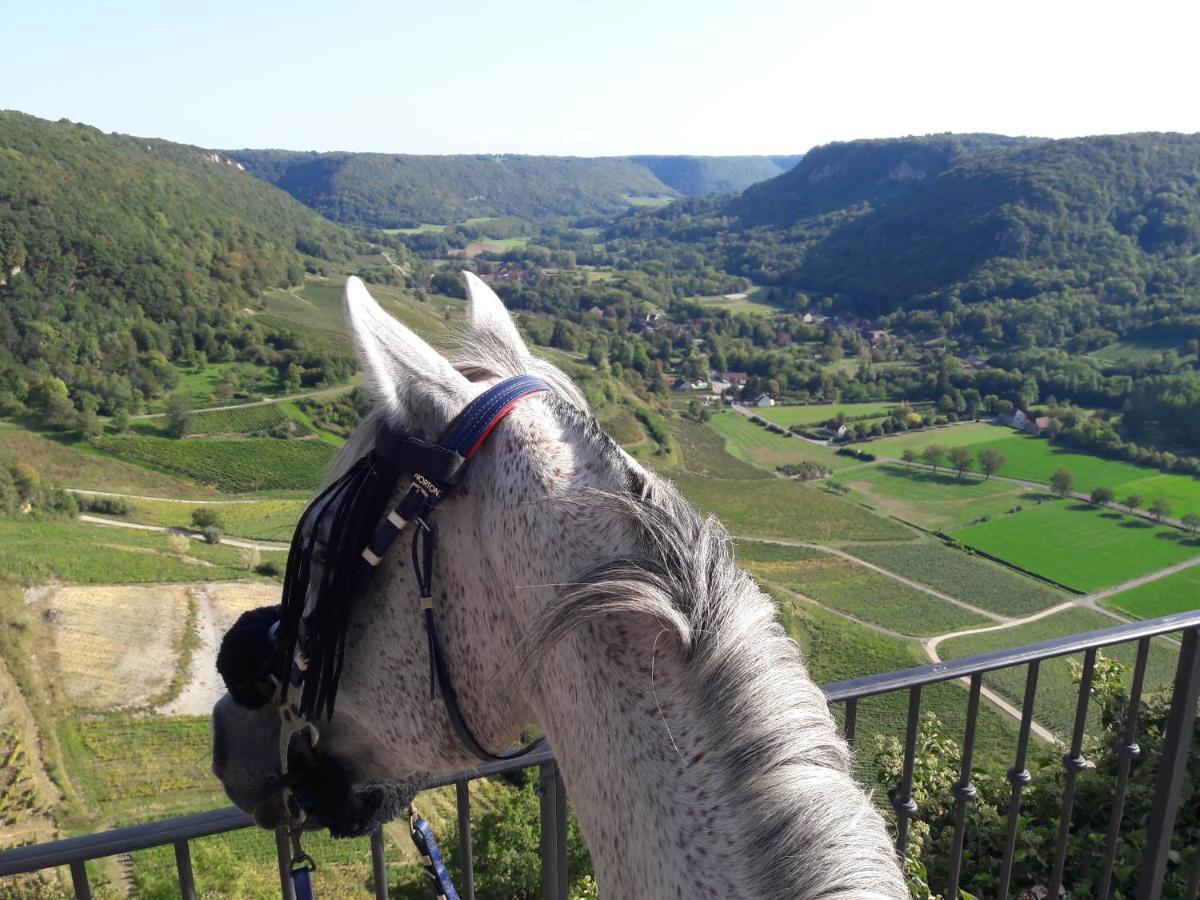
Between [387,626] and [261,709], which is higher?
[387,626]

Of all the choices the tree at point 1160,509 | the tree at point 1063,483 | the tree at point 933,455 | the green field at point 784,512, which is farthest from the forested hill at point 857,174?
the green field at point 784,512

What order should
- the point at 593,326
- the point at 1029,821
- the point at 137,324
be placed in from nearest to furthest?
the point at 1029,821, the point at 137,324, the point at 593,326

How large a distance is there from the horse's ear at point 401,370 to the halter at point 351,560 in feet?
0.13

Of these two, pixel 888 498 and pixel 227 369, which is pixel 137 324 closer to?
pixel 227 369

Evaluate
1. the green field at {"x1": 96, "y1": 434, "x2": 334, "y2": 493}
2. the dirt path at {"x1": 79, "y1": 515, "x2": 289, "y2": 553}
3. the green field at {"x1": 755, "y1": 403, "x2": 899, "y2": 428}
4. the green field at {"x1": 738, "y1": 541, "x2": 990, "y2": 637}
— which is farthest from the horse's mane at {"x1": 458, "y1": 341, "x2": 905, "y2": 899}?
the green field at {"x1": 755, "y1": 403, "x2": 899, "y2": 428}

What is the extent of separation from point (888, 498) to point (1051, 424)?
18.5 meters

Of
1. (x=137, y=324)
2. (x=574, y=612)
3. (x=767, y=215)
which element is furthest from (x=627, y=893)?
(x=767, y=215)

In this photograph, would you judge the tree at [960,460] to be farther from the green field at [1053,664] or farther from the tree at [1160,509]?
the green field at [1053,664]

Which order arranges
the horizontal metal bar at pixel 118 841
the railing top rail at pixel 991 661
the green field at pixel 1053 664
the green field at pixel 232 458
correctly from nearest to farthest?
the horizontal metal bar at pixel 118 841 < the railing top rail at pixel 991 661 < the green field at pixel 1053 664 < the green field at pixel 232 458

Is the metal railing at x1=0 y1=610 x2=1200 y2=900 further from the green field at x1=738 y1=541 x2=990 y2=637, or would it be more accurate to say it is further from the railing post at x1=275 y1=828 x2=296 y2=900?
the green field at x1=738 y1=541 x2=990 y2=637

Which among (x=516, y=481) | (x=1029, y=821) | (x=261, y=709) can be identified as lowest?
(x=1029, y=821)

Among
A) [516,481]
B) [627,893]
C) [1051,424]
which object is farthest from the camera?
[1051,424]

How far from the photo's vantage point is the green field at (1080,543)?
1538 inches

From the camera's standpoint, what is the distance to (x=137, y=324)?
6756 centimetres
